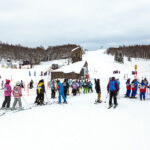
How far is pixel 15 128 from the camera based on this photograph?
5508mm

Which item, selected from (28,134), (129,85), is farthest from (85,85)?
(28,134)

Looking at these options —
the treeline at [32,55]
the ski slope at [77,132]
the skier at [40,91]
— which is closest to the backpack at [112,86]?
the ski slope at [77,132]

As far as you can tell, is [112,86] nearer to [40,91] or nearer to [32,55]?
[40,91]

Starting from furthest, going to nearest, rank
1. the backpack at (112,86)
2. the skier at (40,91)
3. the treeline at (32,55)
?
the treeline at (32,55), the skier at (40,91), the backpack at (112,86)

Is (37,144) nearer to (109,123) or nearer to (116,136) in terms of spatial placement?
(116,136)

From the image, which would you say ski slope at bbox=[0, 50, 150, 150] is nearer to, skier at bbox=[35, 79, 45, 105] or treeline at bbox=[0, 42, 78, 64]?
skier at bbox=[35, 79, 45, 105]

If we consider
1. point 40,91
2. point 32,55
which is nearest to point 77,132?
point 40,91

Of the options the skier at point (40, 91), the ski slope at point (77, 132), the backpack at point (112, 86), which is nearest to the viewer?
the ski slope at point (77, 132)

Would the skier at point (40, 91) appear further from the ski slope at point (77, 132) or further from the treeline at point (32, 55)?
the treeline at point (32, 55)

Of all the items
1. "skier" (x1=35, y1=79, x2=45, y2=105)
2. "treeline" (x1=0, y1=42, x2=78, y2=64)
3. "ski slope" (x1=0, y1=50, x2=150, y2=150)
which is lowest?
"ski slope" (x1=0, y1=50, x2=150, y2=150)

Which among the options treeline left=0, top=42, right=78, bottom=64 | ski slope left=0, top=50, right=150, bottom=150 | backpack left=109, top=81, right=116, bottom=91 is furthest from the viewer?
treeline left=0, top=42, right=78, bottom=64

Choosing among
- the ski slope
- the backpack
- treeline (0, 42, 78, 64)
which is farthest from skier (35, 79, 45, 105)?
treeline (0, 42, 78, 64)

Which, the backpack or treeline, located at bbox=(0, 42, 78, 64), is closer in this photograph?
the backpack

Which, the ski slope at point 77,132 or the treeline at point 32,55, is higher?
the treeline at point 32,55
